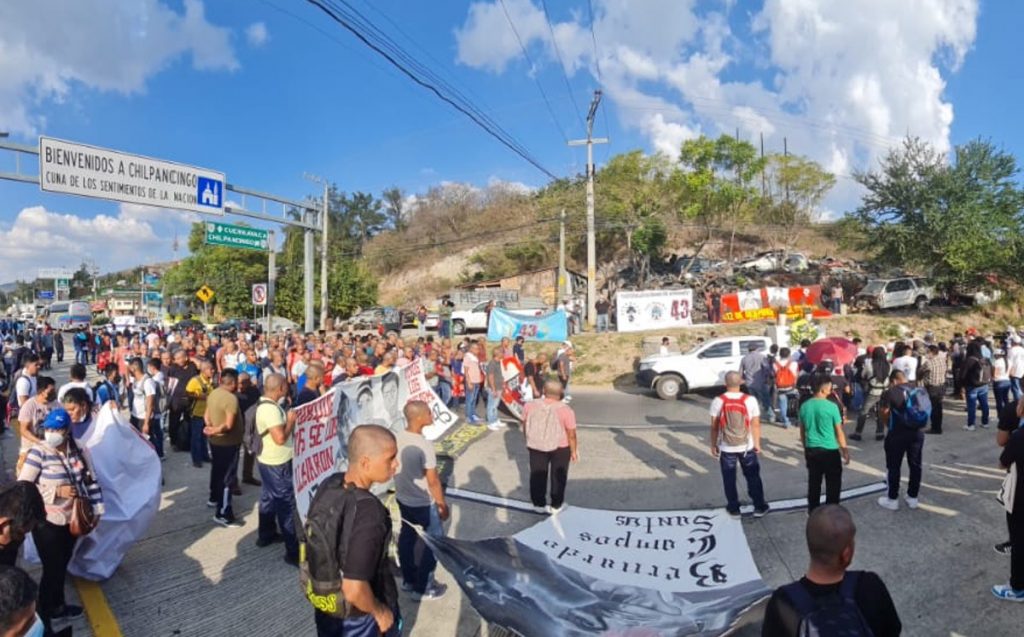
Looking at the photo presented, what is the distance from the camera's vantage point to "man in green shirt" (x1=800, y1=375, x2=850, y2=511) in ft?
18.6

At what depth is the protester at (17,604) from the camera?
2.21 meters

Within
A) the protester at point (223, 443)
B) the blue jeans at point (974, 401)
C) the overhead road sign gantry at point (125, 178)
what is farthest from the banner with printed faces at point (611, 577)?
the overhead road sign gantry at point (125, 178)

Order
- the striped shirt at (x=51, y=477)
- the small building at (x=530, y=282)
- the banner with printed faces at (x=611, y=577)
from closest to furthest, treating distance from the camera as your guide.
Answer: the banner with printed faces at (x=611, y=577)
the striped shirt at (x=51, y=477)
the small building at (x=530, y=282)

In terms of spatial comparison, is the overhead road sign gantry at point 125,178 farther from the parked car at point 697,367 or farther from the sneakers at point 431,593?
the parked car at point 697,367

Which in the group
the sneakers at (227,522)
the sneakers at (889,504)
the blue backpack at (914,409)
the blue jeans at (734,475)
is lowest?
the sneakers at (227,522)

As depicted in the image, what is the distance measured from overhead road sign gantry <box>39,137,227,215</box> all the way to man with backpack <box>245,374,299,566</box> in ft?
35.4

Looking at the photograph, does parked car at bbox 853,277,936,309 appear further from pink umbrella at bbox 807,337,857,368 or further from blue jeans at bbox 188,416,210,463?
blue jeans at bbox 188,416,210,463

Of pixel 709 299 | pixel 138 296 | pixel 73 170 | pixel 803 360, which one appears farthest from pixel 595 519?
pixel 138 296

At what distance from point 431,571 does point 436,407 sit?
5.55m

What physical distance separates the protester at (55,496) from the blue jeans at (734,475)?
5.80 metres

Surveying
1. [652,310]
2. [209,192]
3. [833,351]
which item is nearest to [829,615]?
[833,351]

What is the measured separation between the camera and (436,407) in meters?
10.2

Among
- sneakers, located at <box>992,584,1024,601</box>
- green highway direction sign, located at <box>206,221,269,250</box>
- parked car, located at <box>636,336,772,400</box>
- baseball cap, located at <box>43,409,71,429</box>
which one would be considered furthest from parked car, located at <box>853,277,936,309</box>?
baseball cap, located at <box>43,409,71,429</box>

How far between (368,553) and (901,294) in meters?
29.4
